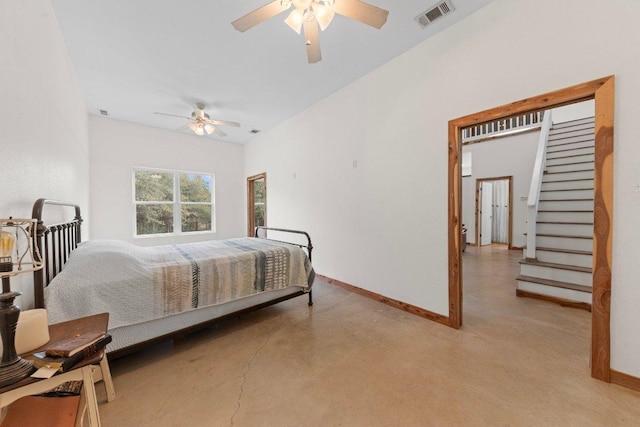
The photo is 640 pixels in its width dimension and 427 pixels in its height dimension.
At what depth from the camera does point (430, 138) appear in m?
2.55

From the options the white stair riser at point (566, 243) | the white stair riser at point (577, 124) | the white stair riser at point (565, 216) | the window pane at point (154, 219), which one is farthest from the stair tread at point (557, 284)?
the window pane at point (154, 219)

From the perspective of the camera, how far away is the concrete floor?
140 cm

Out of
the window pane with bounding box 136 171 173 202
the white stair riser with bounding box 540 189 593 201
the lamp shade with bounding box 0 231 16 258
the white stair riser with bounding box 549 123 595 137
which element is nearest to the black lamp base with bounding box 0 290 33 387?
the lamp shade with bounding box 0 231 16 258

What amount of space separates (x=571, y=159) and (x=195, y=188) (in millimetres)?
7332

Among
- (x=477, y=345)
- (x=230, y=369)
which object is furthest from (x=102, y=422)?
(x=477, y=345)

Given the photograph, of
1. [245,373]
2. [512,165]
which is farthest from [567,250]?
[512,165]

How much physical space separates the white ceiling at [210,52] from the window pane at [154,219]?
6.24ft

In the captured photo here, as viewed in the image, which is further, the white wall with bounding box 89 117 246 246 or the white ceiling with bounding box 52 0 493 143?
the white wall with bounding box 89 117 246 246

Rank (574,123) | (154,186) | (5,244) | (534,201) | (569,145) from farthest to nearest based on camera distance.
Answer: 1. (574,123)
2. (154,186)
3. (569,145)
4. (534,201)
5. (5,244)

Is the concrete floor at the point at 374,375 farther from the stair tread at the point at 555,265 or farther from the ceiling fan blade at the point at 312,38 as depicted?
the ceiling fan blade at the point at 312,38

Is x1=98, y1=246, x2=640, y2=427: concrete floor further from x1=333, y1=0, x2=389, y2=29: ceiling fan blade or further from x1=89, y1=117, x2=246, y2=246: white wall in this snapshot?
x1=89, y1=117, x2=246, y2=246: white wall

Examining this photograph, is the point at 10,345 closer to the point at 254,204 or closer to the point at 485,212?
the point at 254,204

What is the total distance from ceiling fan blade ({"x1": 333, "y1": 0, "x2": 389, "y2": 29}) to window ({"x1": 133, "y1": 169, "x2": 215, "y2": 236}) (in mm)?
4807

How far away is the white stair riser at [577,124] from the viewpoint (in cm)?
495
